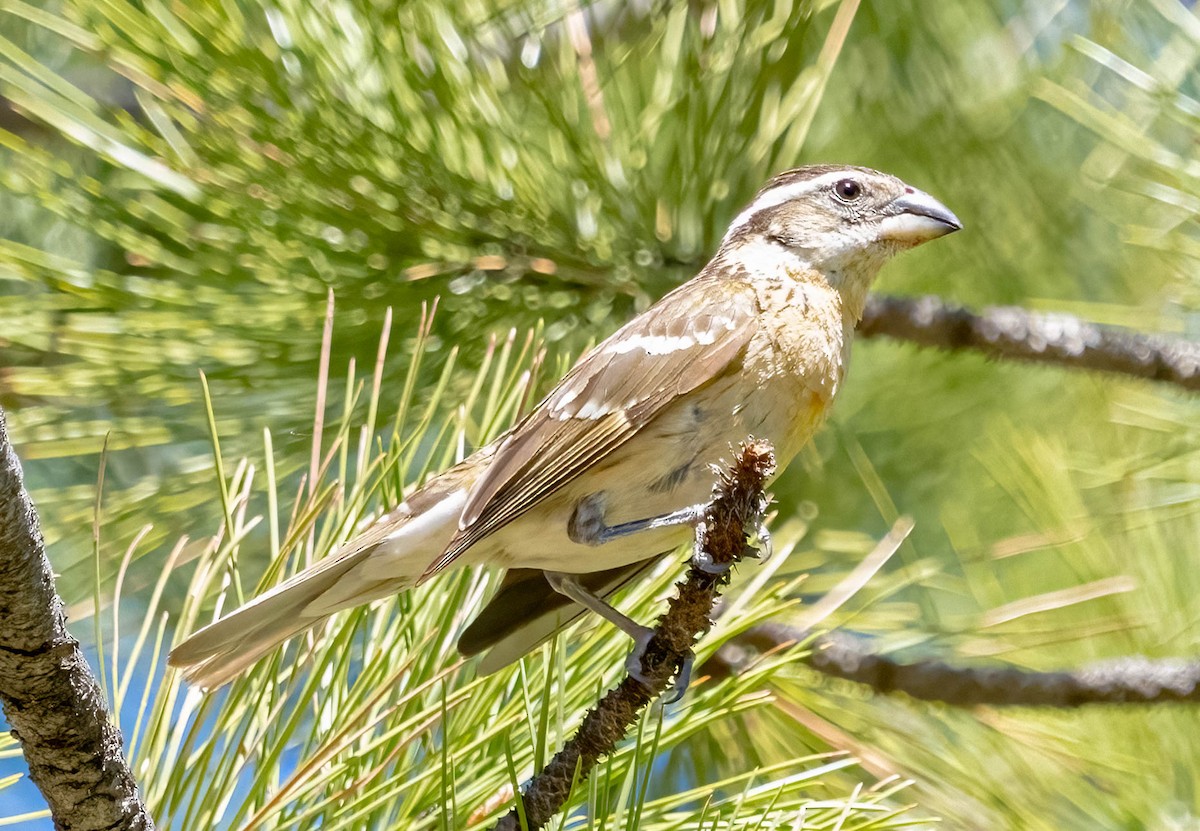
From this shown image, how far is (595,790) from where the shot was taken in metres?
1.83

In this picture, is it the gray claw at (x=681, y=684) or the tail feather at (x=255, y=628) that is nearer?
the tail feather at (x=255, y=628)

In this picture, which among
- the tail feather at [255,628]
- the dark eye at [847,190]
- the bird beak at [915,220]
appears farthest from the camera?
the dark eye at [847,190]

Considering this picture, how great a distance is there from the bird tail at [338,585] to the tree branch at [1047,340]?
1.08m

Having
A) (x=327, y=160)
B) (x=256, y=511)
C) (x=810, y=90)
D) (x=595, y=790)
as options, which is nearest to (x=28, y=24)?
(x=256, y=511)

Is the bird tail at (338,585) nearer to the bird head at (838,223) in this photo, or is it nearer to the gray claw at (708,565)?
the gray claw at (708,565)

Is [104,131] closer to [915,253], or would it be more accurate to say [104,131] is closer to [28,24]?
[28,24]

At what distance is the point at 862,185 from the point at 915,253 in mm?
603

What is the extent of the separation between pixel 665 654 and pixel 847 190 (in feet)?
5.70

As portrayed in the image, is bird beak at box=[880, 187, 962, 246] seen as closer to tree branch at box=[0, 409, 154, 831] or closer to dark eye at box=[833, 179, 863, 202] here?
dark eye at box=[833, 179, 863, 202]

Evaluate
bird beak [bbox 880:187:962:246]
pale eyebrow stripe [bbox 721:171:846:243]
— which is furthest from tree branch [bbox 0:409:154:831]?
bird beak [bbox 880:187:962:246]

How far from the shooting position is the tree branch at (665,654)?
1.78 meters

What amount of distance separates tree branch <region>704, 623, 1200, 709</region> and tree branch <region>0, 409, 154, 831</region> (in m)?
1.36

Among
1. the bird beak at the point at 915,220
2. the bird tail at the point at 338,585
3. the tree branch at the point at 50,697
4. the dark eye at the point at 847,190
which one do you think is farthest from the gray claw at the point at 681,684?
the dark eye at the point at 847,190

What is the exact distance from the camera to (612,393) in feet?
9.10
